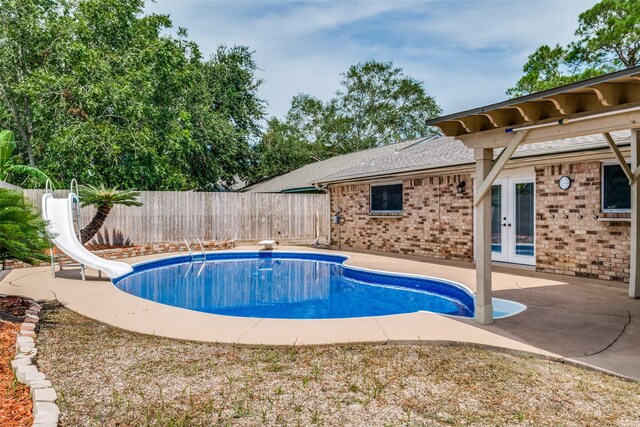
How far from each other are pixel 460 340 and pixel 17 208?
540 cm

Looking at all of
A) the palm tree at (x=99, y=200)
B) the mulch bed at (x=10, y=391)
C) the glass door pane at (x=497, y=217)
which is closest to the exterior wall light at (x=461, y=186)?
the glass door pane at (x=497, y=217)

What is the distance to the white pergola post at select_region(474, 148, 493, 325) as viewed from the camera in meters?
5.24

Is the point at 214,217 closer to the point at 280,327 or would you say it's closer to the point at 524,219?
the point at 524,219

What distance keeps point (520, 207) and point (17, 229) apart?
923 centimetres

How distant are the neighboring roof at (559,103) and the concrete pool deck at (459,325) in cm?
245

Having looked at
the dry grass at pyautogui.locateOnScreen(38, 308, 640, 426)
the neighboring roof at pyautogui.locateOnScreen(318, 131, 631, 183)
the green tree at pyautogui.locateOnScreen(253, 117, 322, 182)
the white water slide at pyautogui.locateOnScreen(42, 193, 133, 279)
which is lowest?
the dry grass at pyautogui.locateOnScreen(38, 308, 640, 426)

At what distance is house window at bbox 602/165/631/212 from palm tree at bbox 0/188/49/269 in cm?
920

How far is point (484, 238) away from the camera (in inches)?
207

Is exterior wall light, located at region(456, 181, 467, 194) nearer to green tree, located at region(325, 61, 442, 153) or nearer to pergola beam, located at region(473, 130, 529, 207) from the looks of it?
pergola beam, located at region(473, 130, 529, 207)

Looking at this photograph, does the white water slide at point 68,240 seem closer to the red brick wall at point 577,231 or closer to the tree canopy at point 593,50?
the red brick wall at point 577,231

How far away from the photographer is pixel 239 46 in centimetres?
2794

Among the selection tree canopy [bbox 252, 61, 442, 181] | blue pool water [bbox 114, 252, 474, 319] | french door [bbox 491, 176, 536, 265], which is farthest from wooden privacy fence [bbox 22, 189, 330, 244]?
tree canopy [bbox 252, 61, 442, 181]

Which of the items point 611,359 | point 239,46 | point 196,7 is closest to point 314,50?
point 239,46

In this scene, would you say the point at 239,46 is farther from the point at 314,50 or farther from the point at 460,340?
the point at 460,340
